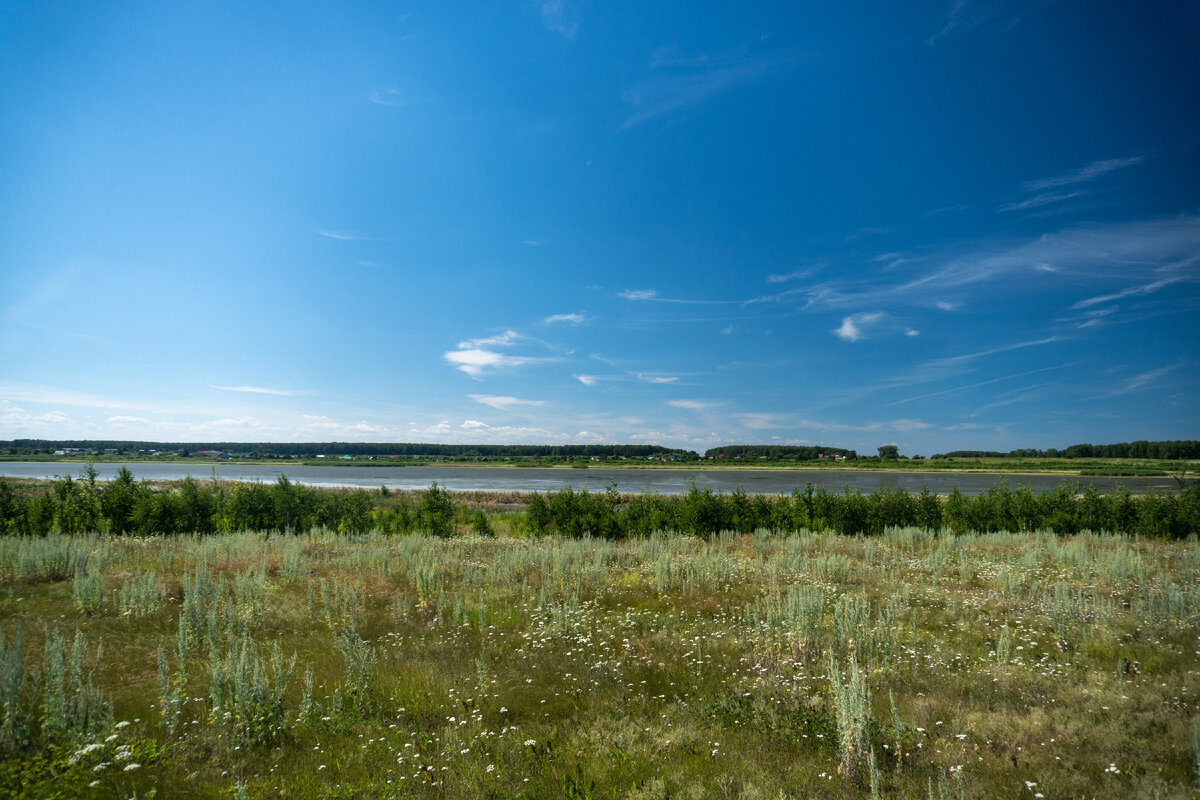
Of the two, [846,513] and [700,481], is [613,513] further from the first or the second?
[700,481]

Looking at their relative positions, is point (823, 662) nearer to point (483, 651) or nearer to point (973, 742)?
point (973, 742)

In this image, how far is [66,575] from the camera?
1322 cm

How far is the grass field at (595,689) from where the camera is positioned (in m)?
5.33

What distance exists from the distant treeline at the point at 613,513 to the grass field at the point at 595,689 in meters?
12.0

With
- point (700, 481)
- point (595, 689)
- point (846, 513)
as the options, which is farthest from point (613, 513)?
point (700, 481)

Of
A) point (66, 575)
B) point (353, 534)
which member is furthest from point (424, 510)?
point (66, 575)

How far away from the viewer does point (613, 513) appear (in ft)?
88.1

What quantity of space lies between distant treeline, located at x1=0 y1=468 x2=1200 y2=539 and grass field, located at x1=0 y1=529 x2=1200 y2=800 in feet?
39.2

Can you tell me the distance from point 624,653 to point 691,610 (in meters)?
3.39

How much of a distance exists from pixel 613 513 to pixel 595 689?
766 inches

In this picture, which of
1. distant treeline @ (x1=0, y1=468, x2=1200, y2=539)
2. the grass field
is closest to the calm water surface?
distant treeline @ (x1=0, y1=468, x2=1200, y2=539)

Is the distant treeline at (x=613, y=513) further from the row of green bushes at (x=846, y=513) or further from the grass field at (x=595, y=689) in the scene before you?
the grass field at (x=595, y=689)

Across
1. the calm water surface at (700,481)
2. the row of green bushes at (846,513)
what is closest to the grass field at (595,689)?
the row of green bushes at (846,513)

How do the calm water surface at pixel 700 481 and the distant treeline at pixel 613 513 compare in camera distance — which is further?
the calm water surface at pixel 700 481
